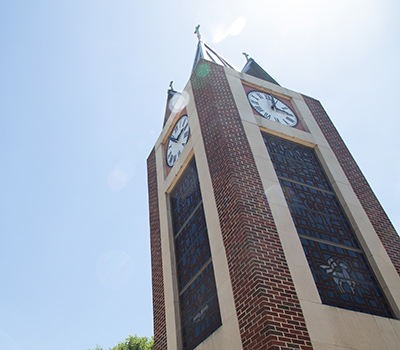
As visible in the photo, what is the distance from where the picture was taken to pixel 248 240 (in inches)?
312

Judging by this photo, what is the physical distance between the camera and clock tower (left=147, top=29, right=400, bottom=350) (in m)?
7.32

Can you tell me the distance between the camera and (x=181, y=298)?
1024 cm

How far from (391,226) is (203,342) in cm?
565

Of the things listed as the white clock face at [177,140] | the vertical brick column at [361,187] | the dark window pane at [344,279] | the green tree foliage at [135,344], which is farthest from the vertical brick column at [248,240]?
the green tree foliage at [135,344]

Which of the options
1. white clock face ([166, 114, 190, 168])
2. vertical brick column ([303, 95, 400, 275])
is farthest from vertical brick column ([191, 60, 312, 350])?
vertical brick column ([303, 95, 400, 275])

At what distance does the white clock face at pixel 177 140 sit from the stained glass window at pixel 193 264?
1.03m

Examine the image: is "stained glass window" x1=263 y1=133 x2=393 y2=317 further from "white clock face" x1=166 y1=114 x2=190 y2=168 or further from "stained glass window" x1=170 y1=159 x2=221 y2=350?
"white clock face" x1=166 y1=114 x2=190 y2=168

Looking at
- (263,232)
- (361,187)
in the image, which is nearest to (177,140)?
(361,187)

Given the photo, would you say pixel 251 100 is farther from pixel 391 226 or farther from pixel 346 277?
pixel 346 277

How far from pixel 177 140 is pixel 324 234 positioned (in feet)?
19.2

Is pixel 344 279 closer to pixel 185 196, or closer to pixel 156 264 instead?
pixel 185 196

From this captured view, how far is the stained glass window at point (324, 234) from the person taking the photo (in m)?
8.32

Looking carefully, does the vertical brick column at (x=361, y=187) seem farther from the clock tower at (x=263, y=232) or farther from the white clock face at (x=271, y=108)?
the white clock face at (x=271, y=108)

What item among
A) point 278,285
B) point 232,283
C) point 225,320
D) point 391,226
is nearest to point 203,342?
point 225,320
